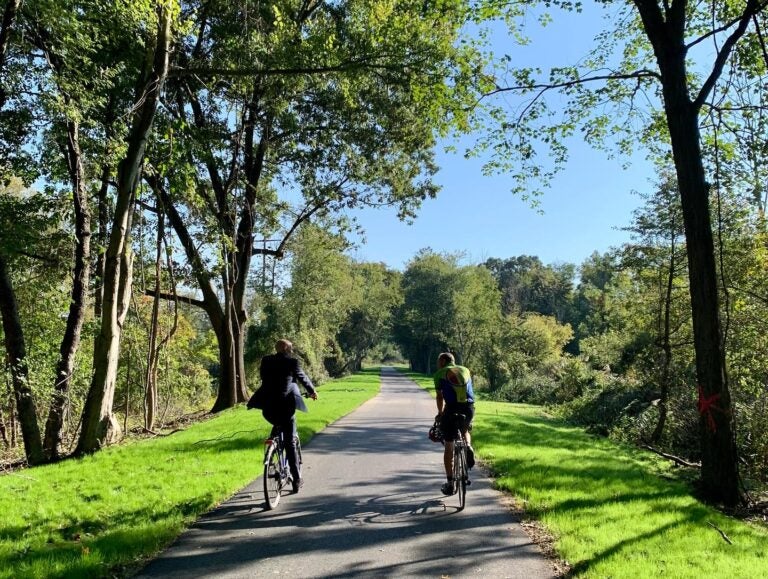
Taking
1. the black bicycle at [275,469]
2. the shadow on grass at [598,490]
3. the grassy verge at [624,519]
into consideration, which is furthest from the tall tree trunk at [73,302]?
the shadow on grass at [598,490]

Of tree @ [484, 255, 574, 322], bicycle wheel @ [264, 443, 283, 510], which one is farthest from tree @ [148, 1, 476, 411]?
tree @ [484, 255, 574, 322]

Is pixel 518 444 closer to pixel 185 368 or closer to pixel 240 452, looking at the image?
pixel 240 452

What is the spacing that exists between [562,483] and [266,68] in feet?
32.4

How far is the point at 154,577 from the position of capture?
4629 mm

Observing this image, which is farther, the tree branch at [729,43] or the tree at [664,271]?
the tree at [664,271]

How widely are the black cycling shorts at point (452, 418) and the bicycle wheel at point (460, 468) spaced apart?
20 cm

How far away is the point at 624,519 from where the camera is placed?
253 inches

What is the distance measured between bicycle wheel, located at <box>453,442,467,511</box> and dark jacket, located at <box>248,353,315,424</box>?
6.70 feet

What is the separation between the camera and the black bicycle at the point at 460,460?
6906 mm

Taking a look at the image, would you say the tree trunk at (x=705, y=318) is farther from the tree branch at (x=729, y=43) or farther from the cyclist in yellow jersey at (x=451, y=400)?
the cyclist in yellow jersey at (x=451, y=400)

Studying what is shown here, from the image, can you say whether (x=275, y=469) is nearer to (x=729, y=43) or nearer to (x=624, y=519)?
(x=624, y=519)

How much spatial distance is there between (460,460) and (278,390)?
8.31 feet

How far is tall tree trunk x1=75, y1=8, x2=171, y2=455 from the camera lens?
35.9ft

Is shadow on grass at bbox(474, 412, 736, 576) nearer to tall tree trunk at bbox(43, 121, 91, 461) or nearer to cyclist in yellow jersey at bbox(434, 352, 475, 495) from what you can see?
cyclist in yellow jersey at bbox(434, 352, 475, 495)
